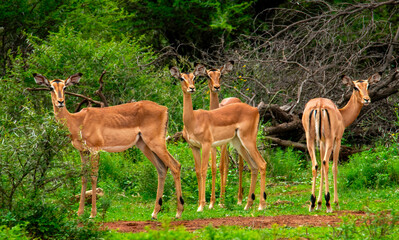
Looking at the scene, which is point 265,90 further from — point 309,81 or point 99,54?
point 99,54

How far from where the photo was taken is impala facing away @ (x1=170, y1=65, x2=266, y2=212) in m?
8.34

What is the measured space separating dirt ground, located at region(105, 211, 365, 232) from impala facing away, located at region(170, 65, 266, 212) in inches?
40.0

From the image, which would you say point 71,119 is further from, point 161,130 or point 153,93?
point 153,93

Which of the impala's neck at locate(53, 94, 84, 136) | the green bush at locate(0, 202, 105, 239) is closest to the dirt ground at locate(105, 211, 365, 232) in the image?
the green bush at locate(0, 202, 105, 239)

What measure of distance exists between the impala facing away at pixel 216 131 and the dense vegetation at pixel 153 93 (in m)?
0.56

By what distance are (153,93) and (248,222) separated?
22.3ft

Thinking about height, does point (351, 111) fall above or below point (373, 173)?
above

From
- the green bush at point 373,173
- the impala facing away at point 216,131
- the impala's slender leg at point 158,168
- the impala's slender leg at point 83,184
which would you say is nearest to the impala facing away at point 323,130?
the impala facing away at point 216,131

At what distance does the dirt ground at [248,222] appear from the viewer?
675cm

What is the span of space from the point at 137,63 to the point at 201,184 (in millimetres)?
5965

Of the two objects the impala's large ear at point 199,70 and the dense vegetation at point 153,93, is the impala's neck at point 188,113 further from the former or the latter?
the dense vegetation at point 153,93

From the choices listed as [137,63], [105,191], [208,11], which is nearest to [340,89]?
[137,63]

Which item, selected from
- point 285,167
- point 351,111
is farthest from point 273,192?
point 351,111

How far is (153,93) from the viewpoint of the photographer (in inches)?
523
